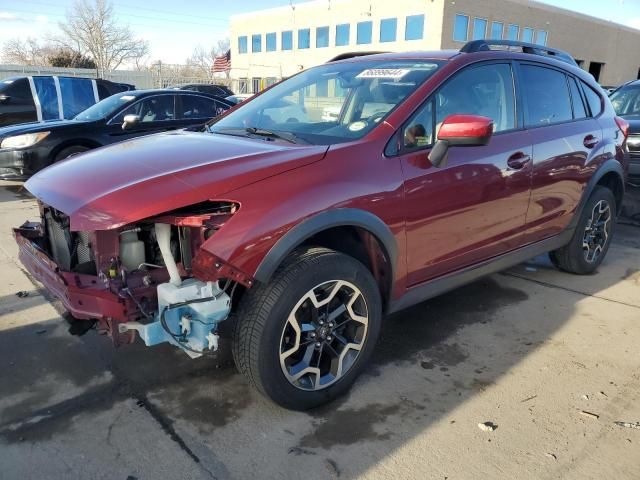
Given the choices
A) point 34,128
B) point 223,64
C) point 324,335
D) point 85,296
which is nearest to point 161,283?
point 85,296

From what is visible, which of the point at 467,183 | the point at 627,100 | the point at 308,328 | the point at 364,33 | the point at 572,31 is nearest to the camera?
the point at 308,328

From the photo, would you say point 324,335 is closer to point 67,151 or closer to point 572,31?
point 67,151

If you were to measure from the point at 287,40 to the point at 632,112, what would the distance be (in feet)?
131

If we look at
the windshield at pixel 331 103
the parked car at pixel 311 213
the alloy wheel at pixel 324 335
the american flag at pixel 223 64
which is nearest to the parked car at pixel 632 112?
the parked car at pixel 311 213

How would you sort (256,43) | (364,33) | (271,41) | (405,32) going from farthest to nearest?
(256,43)
(271,41)
(364,33)
(405,32)

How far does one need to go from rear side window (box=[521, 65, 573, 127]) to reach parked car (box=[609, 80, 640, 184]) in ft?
10.6

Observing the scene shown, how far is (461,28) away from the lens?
3522 centimetres

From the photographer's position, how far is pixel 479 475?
237 centimetres

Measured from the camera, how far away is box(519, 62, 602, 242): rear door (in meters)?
3.83

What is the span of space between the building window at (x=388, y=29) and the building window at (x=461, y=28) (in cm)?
416

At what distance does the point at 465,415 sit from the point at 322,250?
3.78 feet

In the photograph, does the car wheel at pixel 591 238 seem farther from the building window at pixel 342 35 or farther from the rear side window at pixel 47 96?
the building window at pixel 342 35

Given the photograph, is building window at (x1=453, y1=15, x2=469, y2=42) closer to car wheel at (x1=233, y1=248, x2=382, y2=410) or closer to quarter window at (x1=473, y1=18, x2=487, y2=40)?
quarter window at (x1=473, y1=18, x2=487, y2=40)

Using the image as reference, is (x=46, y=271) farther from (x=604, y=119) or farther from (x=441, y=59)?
(x=604, y=119)
